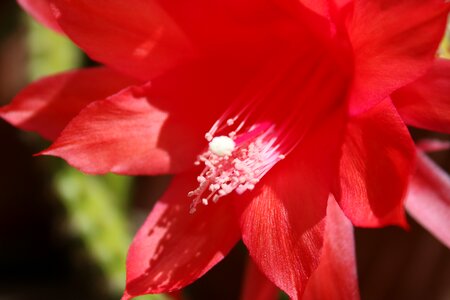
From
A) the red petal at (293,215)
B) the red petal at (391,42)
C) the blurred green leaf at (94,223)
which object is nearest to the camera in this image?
the red petal at (391,42)

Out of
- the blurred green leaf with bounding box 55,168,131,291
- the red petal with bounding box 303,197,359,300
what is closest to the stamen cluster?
the red petal with bounding box 303,197,359,300

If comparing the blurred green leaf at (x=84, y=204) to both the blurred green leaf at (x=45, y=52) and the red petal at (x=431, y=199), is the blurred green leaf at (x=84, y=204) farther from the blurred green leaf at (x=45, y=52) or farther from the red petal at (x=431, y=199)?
the red petal at (x=431, y=199)

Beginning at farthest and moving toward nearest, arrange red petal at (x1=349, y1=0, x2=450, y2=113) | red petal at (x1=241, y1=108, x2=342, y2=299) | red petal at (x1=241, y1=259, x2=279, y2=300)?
1. red petal at (x1=241, y1=259, x2=279, y2=300)
2. red petal at (x1=241, y1=108, x2=342, y2=299)
3. red petal at (x1=349, y1=0, x2=450, y2=113)

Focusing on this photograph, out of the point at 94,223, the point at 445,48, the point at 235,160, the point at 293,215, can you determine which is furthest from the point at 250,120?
the point at 94,223

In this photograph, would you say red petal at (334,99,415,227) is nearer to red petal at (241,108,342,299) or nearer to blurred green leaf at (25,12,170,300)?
red petal at (241,108,342,299)

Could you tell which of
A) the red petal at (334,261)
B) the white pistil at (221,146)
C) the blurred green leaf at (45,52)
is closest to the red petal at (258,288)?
the red petal at (334,261)

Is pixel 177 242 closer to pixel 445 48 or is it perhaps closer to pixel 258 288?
pixel 258 288
